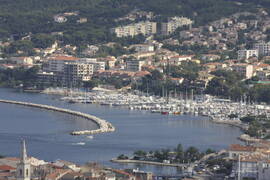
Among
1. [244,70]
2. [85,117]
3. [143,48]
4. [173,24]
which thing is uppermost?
[173,24]

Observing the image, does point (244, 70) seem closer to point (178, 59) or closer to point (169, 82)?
point (169, 82)

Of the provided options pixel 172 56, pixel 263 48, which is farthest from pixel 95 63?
pixel 263 48

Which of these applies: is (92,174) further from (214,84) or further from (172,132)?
(214,84)

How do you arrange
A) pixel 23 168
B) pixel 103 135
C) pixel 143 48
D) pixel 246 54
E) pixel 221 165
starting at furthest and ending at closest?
pixel 143 48, pixel 246 54, pixel 103 135, pixel 221 165, pixel 23 168

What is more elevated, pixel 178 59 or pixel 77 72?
pixel 178 59

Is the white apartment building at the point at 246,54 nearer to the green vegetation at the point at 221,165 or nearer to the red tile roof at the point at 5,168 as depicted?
the green vegetation at the point at 221,165

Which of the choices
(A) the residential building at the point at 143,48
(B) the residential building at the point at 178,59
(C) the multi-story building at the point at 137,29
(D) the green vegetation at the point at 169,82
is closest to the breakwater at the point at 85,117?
(D) the green vegetation at the point at 169,82

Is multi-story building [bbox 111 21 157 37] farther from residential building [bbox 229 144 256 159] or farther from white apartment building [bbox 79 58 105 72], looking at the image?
residential building [bbox 229 144 256 159]
